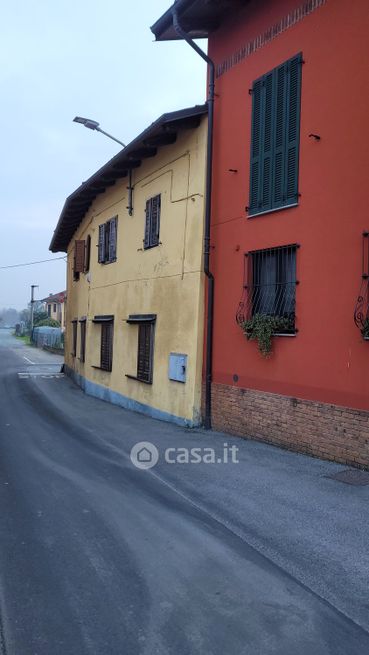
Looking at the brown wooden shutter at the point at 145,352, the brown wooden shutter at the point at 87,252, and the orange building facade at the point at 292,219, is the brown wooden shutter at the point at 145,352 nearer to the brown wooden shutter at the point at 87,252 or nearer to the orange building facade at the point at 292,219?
the orange building facade at the point at 292,219

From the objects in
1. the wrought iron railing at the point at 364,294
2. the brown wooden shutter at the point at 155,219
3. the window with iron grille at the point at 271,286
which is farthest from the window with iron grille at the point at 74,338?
the wrought iron railing at the point at 364,294

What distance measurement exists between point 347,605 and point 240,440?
549cm

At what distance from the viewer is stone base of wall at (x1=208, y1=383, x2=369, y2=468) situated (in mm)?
7055

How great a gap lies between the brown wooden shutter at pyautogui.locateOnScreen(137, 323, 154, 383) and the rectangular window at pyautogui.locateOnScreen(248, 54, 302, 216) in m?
4.52

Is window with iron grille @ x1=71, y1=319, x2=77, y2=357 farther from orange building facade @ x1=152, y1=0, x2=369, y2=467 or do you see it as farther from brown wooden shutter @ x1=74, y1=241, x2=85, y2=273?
orange building facade @ x1=152, y1=0, x2=369, y2=467

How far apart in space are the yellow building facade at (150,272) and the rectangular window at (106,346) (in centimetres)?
3

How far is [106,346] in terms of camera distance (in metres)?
16.8

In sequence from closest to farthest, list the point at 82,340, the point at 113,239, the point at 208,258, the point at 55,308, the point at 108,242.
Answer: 1. the point at 208,258
2. the point at 113,239
3. the point at 108,242
4. the point at 82,340
5. the point at 55,308

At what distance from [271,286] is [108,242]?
8.69 m

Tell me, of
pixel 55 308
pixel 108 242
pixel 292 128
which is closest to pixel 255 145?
pixel 292 128


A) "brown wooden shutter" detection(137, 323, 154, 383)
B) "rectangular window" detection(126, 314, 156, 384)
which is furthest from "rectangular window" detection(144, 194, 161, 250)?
"brown wooden shutter" detection(137, 323, 154, 383)

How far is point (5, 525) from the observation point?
5164 millimetres

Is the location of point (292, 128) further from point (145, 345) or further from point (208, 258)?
point (145, 345)

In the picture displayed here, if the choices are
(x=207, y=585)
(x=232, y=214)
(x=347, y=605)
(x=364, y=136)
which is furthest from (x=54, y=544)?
(x=232, y=214)
